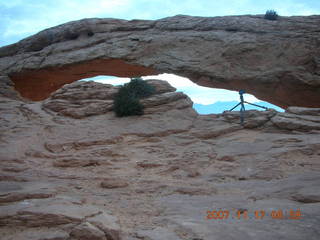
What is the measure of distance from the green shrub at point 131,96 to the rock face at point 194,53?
1421mm

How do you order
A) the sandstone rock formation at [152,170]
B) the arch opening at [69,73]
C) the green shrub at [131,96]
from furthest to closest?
the arch opening at [69,73]
the green shrub at [131,96]
the sandstone rock formation at [152,170]

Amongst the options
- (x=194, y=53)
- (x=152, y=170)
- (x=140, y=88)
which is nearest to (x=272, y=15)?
(x=194, y=53)

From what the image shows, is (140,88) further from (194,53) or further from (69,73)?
(69,73)

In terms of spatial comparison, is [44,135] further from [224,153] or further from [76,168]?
[224,153]

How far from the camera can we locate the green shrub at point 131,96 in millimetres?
12805

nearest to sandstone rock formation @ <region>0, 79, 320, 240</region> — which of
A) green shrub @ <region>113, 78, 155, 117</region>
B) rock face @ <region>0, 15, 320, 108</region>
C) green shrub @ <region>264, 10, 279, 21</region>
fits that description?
green shrub @ <region>113, 78, 155, 117</region>

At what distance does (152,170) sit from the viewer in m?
9.17

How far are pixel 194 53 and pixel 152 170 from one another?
7214 mm

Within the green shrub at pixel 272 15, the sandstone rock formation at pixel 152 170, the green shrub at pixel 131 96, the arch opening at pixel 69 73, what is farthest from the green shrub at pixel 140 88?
the green shrub at pixel 272 15

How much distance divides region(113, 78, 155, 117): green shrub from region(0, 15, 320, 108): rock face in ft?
4.66

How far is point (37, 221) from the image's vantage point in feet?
15.6

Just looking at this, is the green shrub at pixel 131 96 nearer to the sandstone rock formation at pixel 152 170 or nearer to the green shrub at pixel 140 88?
the green shrub at pixel 140 88

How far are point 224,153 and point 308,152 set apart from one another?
2.24 meters

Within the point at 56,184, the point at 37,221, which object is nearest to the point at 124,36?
the point at 56,184
